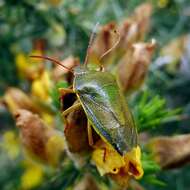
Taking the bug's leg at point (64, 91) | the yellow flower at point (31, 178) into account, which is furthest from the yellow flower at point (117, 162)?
the yellow flower at point (31, 178)

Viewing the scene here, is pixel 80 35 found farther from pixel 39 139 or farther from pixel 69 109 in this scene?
pixel 69 109

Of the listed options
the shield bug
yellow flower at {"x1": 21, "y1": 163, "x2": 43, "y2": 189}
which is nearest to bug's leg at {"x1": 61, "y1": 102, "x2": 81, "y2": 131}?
the shield bug

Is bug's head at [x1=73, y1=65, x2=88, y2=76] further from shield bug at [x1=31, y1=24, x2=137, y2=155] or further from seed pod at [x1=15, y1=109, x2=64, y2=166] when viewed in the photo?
seed pod at [x1=15, y1=109, x2=64, y2=166]

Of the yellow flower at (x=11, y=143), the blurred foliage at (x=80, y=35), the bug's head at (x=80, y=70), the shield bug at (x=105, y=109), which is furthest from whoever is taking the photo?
the yellow flower at (x=11, y=143)

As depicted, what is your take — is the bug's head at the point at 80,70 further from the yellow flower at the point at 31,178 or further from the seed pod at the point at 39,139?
the yellow flower at the point at 31,178

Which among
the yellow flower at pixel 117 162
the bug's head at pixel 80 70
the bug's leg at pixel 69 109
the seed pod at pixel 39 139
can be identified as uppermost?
the bug's head at pixel 80 70

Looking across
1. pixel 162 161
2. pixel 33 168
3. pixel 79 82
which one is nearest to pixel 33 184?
pixel 33 168

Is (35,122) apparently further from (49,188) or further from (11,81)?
(11,81)
